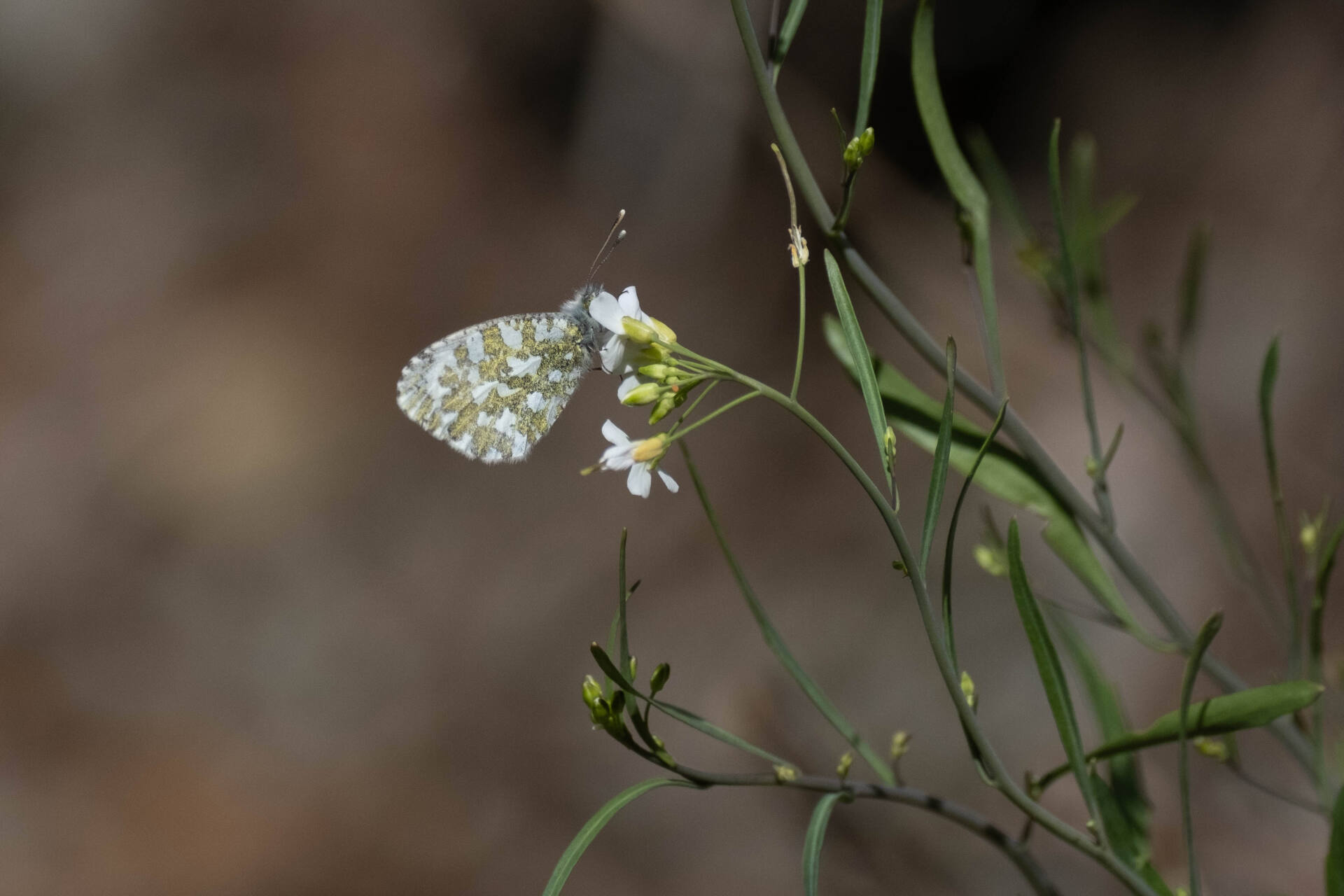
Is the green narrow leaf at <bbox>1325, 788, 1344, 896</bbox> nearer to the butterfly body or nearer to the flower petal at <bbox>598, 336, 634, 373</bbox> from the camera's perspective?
the flower petal at <bbox>598, 336, 634, 373</bbox>

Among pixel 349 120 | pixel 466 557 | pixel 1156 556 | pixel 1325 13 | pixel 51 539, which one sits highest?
pixel 349 120

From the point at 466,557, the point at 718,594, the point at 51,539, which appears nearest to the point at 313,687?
the point at 466,557

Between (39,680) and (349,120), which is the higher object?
(349,120)

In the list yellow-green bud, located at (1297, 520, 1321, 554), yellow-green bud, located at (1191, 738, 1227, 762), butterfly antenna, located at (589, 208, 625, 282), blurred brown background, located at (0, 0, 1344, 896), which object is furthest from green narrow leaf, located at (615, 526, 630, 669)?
blurred brown background, located at (0, 0, 1344, 896)

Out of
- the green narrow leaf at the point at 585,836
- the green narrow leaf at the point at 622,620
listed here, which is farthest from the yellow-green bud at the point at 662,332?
the green narrow leaf at the point at 585,836

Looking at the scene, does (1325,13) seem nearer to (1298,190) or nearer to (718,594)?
(1298,190)

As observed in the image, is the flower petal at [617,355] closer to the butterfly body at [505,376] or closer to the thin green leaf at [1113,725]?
the butterfly body at [505,376]

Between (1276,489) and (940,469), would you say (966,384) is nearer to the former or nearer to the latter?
(940,469)
